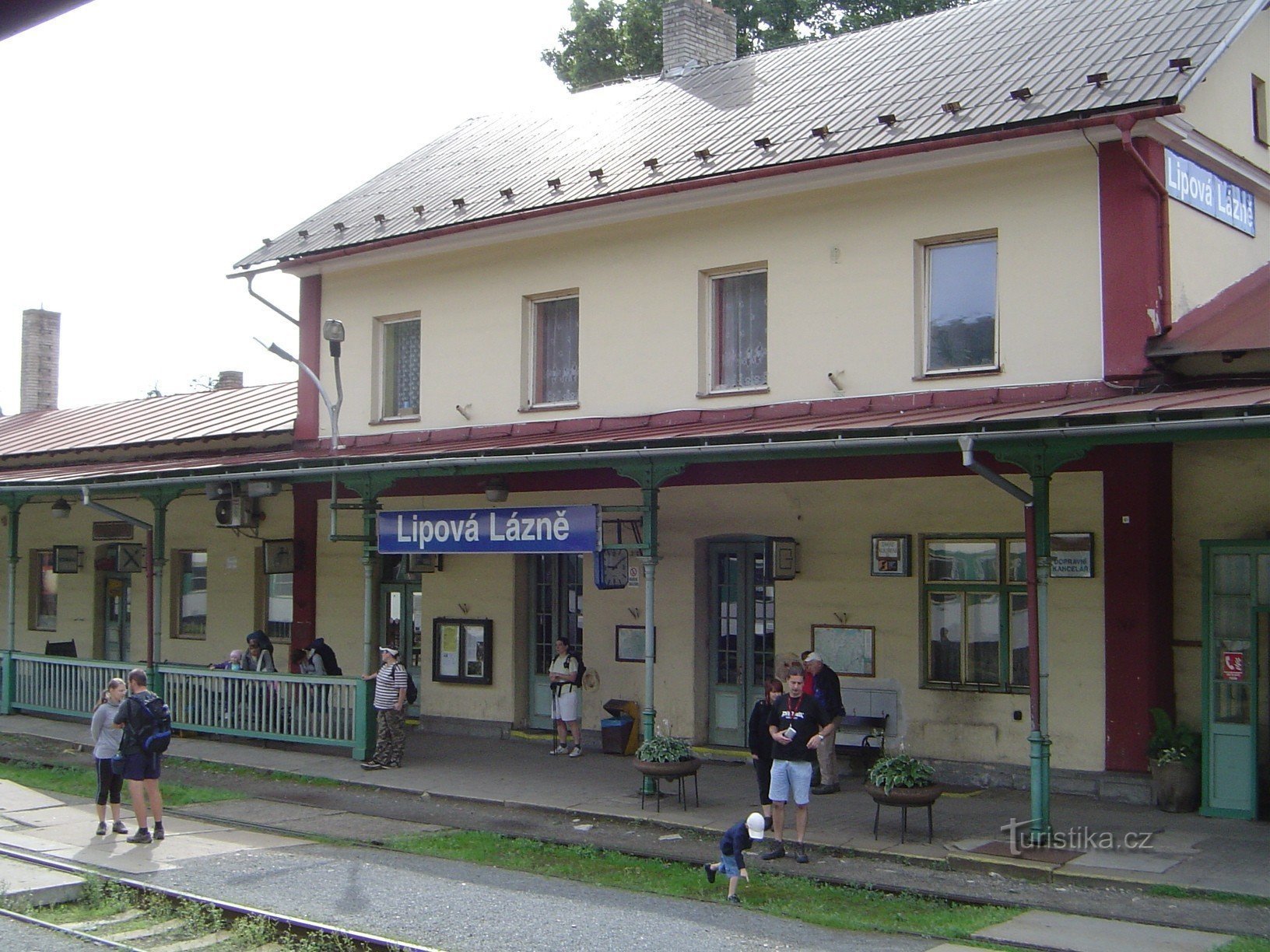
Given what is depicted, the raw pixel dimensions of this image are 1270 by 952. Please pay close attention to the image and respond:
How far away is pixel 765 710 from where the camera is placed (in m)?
11.5

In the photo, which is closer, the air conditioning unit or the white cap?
the white cap

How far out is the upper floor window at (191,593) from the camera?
21.1 meters

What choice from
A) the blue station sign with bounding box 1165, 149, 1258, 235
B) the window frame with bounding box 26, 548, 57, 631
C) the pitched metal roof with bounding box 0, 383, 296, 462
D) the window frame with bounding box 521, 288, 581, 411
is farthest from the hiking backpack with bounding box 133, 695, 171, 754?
the window frame with bounding box 26, 548, 57, 631

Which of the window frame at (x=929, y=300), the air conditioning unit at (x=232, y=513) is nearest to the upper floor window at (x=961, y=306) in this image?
the window frame at (x=929, y=300)

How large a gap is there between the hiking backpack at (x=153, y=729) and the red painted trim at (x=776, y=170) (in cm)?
772

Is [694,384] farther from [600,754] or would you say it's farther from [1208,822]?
[1208,822]

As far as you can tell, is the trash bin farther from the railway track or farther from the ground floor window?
the railway track

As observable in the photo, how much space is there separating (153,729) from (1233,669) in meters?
9.67

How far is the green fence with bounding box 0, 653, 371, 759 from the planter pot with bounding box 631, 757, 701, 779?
4367mm

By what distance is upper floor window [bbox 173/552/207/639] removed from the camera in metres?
21.1

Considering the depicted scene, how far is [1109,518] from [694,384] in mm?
5114

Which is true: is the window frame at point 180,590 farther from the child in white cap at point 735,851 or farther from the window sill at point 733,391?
the child in white cap at point 735,851

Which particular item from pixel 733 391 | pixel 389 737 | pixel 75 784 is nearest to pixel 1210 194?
pixel 733 391

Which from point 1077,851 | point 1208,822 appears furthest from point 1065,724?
point 1077,851
